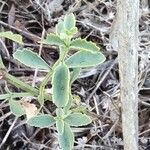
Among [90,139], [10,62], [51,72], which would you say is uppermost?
[51,72]

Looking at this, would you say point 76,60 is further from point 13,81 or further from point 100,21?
point 100,21

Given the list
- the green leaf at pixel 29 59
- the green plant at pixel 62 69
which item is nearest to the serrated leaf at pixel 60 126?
the green plant at pixel 62 69

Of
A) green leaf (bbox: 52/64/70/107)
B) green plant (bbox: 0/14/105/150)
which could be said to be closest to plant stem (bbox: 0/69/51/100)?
green plant (bbox: 0/14/105/150)

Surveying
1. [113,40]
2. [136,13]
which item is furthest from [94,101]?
[136,13]

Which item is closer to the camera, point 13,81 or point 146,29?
point 13,81

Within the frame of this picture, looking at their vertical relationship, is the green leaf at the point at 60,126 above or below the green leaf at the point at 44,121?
above

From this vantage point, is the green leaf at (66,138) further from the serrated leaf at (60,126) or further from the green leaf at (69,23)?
the green leaf at (69,23)

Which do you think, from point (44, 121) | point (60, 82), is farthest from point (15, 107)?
point (60, 82)
